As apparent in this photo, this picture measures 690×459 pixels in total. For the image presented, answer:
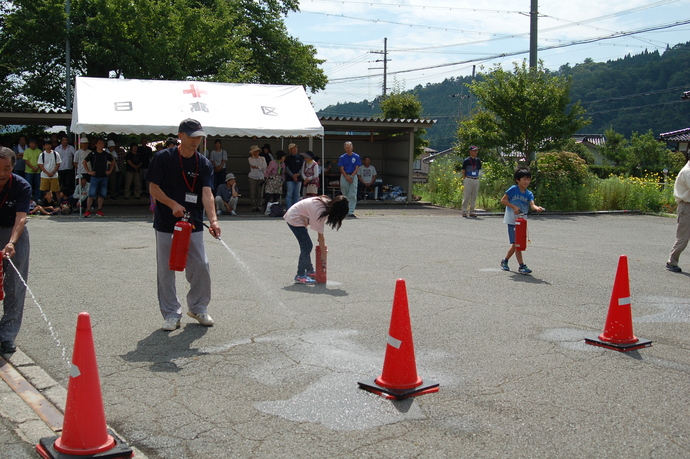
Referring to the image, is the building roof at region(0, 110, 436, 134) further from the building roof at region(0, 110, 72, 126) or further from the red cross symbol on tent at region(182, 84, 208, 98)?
the red cross symbol on tent at region(182, 84, 208, 98)

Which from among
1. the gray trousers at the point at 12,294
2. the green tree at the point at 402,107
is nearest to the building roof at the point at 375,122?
the green tree at the point at 402,107

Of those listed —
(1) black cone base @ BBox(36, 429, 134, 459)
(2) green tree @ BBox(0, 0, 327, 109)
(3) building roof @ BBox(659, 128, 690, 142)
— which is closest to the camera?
(1) black cone base @ BBox(36, 429, 134, 459)

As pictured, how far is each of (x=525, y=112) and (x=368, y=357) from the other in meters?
16.3

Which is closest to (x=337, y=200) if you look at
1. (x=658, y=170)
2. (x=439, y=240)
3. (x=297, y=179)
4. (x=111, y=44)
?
(x=439, y=240)

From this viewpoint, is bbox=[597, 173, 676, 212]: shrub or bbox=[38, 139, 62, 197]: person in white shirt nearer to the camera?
bbox=[38, 139, 62, 197]: person in white shirt

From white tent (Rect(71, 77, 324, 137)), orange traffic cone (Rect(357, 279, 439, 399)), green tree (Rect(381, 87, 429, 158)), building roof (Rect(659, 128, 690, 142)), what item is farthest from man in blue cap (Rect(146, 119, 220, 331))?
green tree (Rect(381, 87, 429, 158))

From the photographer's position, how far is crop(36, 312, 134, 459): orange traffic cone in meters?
3.67

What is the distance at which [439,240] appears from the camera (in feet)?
43.0

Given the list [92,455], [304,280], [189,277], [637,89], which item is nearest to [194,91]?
[304,280]

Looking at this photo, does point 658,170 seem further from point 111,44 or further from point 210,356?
point 210,356

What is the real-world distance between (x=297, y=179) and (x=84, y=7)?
15720 mm

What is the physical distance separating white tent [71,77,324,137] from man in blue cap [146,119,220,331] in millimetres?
10021

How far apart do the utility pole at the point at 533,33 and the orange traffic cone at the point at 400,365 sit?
1909 cm

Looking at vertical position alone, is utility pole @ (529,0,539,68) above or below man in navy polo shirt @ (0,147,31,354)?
above
